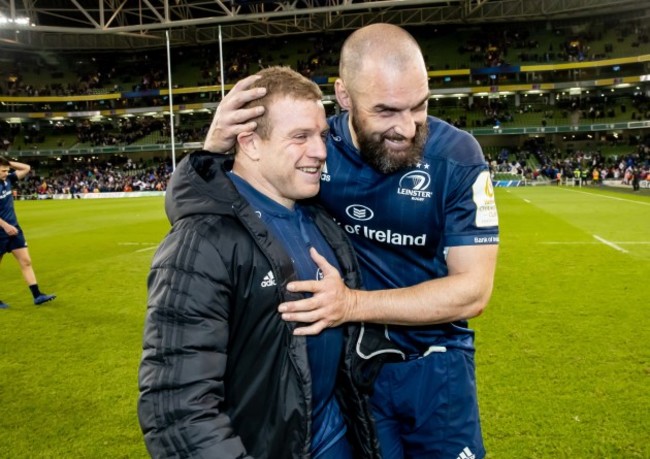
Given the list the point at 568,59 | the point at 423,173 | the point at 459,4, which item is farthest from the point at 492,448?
the point at 568,59

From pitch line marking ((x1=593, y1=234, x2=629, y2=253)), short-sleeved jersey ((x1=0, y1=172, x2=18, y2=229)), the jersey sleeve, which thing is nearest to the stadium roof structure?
pitch line marking ((x1=593, y1=234, x2=629, y2=253))

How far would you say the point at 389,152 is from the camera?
2473 mm

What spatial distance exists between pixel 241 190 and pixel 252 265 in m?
0.37

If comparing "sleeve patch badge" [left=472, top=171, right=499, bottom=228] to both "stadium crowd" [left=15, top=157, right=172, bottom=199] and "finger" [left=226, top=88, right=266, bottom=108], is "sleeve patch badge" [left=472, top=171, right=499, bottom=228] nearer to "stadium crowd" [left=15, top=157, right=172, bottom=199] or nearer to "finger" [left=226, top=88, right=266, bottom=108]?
"finger" [left=226, top=88, right=266, bottom=108]

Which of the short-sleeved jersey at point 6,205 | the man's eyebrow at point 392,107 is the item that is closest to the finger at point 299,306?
the man's eyebrow at point 392,107

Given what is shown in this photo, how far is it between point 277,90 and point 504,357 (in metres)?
4.66

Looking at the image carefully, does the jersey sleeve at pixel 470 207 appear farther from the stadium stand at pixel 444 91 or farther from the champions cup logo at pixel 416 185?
the stadium stand at pixel 444 91

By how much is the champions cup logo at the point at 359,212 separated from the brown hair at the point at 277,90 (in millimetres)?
767

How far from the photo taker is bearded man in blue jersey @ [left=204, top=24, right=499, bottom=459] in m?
2.29

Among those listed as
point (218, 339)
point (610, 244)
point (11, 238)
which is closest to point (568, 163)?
point (610, 244)

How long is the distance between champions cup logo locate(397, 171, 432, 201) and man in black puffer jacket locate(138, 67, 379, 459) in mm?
435

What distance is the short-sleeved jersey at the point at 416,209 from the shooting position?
2451mm

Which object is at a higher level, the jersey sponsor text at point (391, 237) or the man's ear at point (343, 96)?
the man's ear at point (343, 96)

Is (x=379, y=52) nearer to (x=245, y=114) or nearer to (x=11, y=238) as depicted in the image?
(x=245, y=114)
